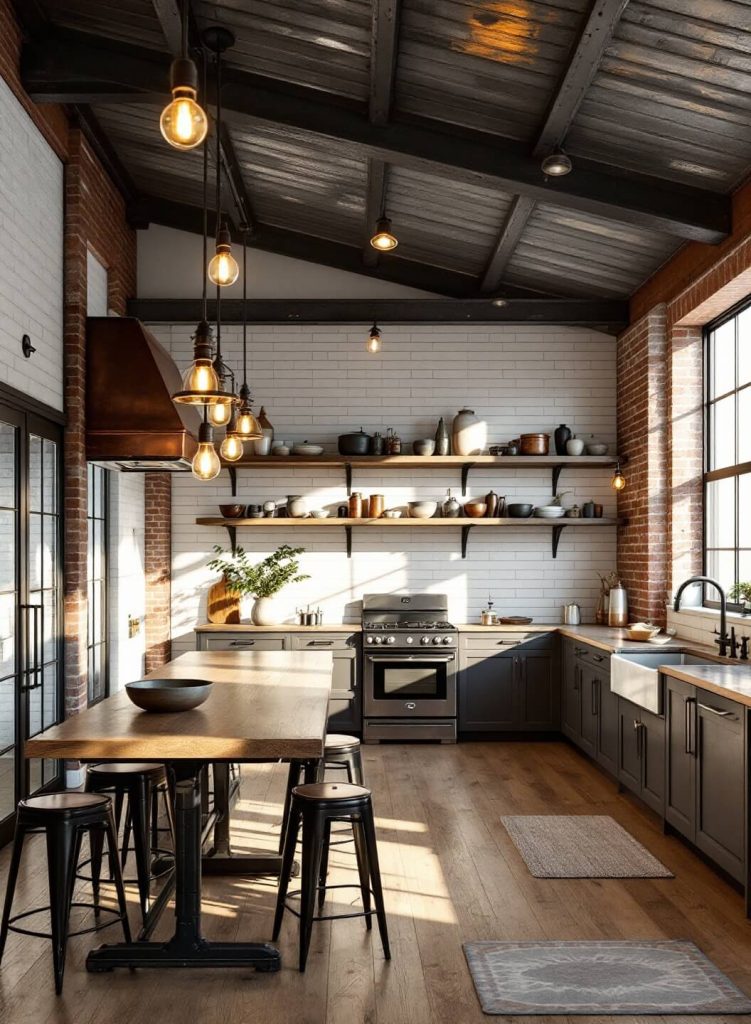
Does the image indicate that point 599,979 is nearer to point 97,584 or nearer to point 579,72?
point 579,72

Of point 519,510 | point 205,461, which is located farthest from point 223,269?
point 519,510

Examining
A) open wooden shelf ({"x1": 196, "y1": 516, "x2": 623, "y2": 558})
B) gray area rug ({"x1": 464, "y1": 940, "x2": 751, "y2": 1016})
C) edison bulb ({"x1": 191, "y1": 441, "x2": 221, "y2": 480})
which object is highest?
edison bulb ({"x1": 191, "y1": 441, "x2": 221, "y2": 480})

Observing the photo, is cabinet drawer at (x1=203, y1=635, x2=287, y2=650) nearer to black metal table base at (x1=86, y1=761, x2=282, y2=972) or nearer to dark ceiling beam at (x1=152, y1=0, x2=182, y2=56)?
black metal table base at (x1=86, y1=761, x2=282, y2=972)

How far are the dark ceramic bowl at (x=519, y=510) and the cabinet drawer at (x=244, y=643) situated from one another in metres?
2.18

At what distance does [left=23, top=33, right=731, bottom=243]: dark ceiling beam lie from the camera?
203 inches

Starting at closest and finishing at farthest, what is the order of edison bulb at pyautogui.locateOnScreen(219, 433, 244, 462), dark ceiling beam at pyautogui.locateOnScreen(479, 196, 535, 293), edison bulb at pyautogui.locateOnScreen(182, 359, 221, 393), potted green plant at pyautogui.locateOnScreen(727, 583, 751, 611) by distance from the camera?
edison bulb at pyautogui.locateOnScreen(182, 359, 221, 393) → edison bulb at pyautogui.locateOnScreen(219, 433, 244, 462) → potted green plant at pyautogui.locateOnScreen(727, 583, 751, 611) → dark ceiling beam at pyautogui.locateOnScreen(479, 196, 535, 293)

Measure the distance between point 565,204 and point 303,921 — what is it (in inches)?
163

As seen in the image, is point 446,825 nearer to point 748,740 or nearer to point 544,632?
point 748,740

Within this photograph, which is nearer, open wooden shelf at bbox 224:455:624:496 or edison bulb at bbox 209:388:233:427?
edison bulb at bbox 209:388:233:427

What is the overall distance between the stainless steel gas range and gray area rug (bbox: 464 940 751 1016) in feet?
12.4

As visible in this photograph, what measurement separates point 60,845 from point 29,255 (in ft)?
11.5

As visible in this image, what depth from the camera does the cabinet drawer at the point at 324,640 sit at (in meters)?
7.65

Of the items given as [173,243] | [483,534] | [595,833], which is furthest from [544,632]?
[173,243]

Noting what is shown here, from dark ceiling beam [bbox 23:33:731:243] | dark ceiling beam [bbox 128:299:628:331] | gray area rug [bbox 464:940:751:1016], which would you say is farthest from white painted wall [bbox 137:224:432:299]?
gray area rug [bbox 464:940:751:1016]
